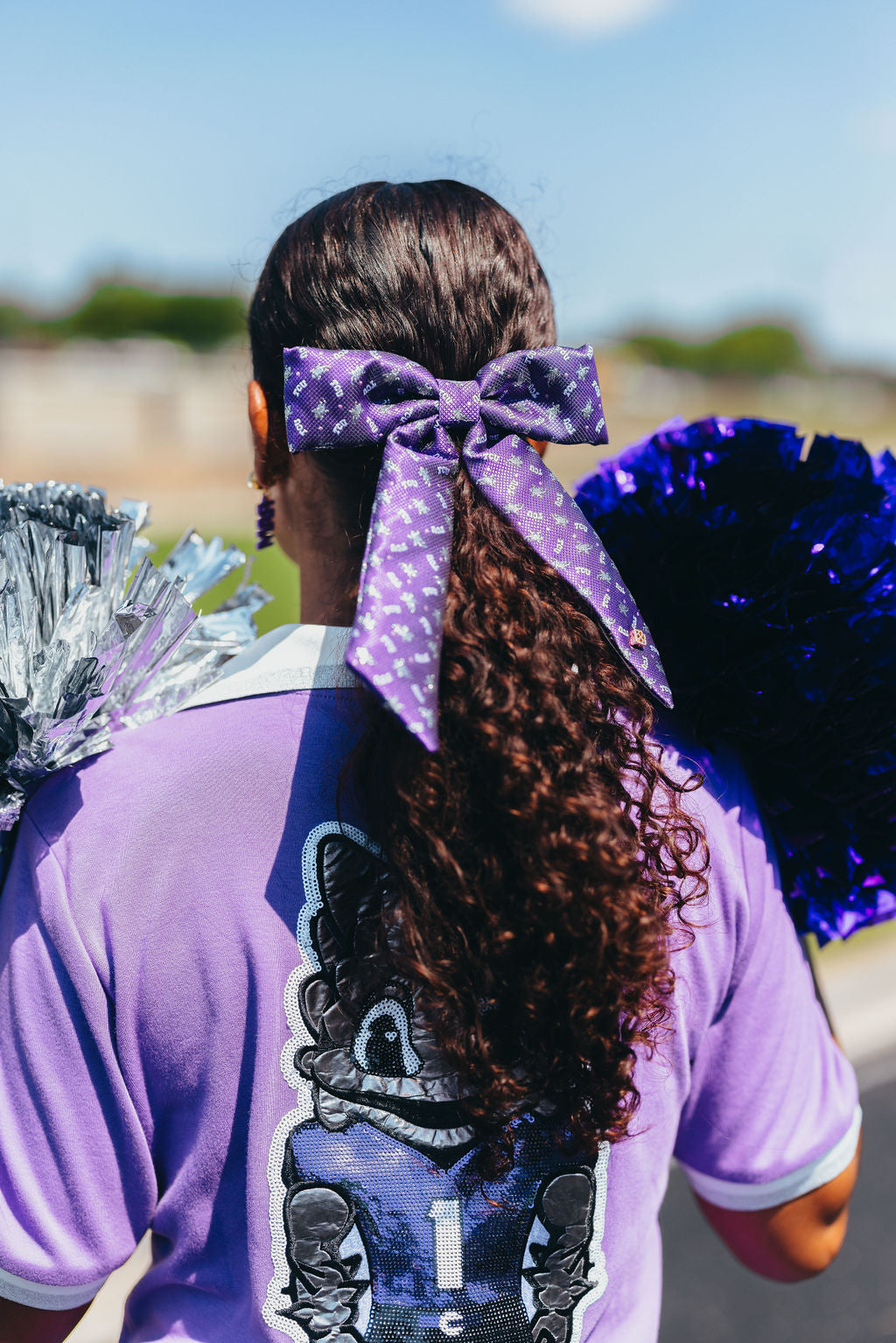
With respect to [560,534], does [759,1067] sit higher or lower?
lower

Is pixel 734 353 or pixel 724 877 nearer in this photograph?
pixel 724 877

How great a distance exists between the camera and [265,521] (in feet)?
4.15

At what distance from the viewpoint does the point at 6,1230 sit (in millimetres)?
988

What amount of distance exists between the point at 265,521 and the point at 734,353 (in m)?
61.9

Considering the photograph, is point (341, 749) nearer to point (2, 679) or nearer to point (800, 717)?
point (2, 679)

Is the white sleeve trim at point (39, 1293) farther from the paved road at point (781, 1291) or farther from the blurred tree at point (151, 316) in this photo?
the blurred tree at point (151, 316)

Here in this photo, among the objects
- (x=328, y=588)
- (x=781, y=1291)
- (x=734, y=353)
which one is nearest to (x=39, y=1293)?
(x=328, y=588)

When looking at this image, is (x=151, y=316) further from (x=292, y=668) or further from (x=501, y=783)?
(x=501, y=783)

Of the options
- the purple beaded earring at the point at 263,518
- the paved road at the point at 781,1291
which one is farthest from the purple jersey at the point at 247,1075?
the paved road at the point at 781,1291

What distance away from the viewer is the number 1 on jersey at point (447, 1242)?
1023mm

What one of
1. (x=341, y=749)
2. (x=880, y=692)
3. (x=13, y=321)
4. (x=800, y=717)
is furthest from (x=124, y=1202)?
(x=13, y=321)

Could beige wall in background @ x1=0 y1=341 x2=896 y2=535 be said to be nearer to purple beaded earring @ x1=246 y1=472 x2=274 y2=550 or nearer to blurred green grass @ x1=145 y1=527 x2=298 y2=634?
blurred green grass @ x1=145 y1=527 x2=298 y2=634

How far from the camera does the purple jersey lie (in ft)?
3.17

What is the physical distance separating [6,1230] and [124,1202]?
103mm
